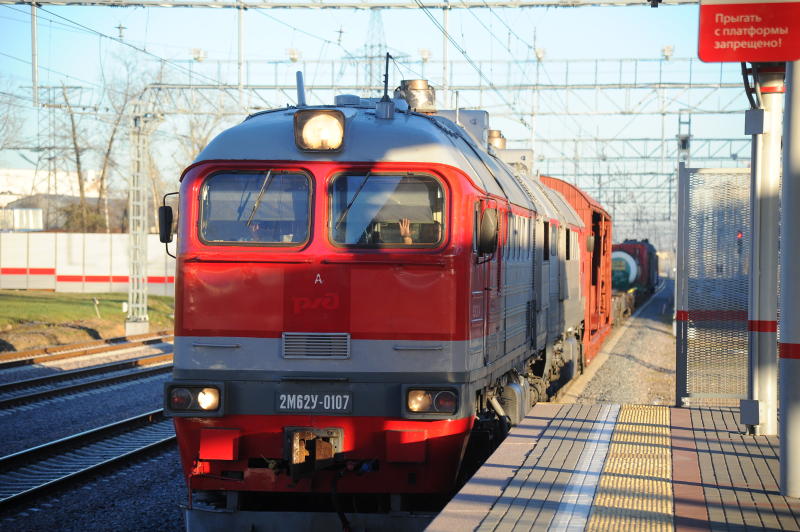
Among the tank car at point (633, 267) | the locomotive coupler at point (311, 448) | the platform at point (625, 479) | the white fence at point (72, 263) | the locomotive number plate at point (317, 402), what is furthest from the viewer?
the tank car at point (633, 267)

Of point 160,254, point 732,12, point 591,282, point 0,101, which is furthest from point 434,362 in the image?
point 160,254

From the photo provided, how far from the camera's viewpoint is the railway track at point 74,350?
20453 millimetres

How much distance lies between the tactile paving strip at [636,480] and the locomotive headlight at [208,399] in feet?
9.23

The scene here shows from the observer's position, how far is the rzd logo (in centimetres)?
742

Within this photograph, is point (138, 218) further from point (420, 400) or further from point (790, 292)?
point (790, 292)

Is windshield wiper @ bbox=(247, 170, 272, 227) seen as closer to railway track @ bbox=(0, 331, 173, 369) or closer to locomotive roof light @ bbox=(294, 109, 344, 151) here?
locomotive roof light @ bbox=(294, 109, 344, 151)

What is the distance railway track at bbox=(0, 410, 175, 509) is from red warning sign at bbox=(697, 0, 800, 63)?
7264 millimetres

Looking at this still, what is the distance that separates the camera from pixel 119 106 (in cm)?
5022

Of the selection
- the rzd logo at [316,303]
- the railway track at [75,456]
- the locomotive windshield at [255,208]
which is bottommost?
the railway track at [75,456]

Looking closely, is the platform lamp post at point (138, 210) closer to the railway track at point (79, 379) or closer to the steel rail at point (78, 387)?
the railway track at point (79, 379)

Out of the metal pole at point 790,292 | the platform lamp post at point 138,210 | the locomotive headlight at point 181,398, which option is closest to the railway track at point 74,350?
the platform lamp post at point 138,210

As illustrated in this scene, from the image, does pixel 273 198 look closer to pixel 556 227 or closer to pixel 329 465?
pixel 329 465

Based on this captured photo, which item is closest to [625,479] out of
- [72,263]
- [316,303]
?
[316,303]

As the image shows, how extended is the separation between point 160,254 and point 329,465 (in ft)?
127
